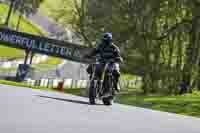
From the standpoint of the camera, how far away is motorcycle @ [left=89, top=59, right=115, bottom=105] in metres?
13.5

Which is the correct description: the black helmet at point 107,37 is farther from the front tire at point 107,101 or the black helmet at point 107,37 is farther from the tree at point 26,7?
the tree at point 26,7

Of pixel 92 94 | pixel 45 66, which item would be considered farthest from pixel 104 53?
pixel 45 66

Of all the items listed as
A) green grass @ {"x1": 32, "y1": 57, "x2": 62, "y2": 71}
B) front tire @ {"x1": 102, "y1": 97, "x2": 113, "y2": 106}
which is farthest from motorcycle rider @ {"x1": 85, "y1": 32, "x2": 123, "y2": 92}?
green grass @ {"x1": 32, "y1": 57, "x2": 62, "y2": 71}

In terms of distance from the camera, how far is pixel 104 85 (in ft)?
45.7

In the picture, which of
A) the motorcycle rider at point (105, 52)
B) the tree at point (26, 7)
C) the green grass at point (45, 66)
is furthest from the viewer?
the tree at point (26, 7)

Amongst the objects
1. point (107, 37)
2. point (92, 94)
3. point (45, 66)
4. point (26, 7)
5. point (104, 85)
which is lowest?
point (92, 94)

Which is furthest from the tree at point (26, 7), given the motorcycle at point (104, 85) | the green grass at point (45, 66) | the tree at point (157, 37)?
the motorcycle at point (104, 85)

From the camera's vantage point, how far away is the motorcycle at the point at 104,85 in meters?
13.5

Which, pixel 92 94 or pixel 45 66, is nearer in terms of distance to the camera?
pixel 92 94

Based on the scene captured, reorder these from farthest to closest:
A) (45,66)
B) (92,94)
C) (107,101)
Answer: (45,66)
(107,101)
(92,94)

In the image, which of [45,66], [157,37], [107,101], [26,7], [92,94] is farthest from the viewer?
[26,7]

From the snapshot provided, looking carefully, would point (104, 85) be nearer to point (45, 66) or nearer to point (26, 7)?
point (45, 66)

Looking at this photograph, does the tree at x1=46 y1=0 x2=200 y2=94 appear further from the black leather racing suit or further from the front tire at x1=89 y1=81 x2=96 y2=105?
the front tire at x1=89 y1=81 x2=96 y2=105

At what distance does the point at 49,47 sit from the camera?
3428cm
